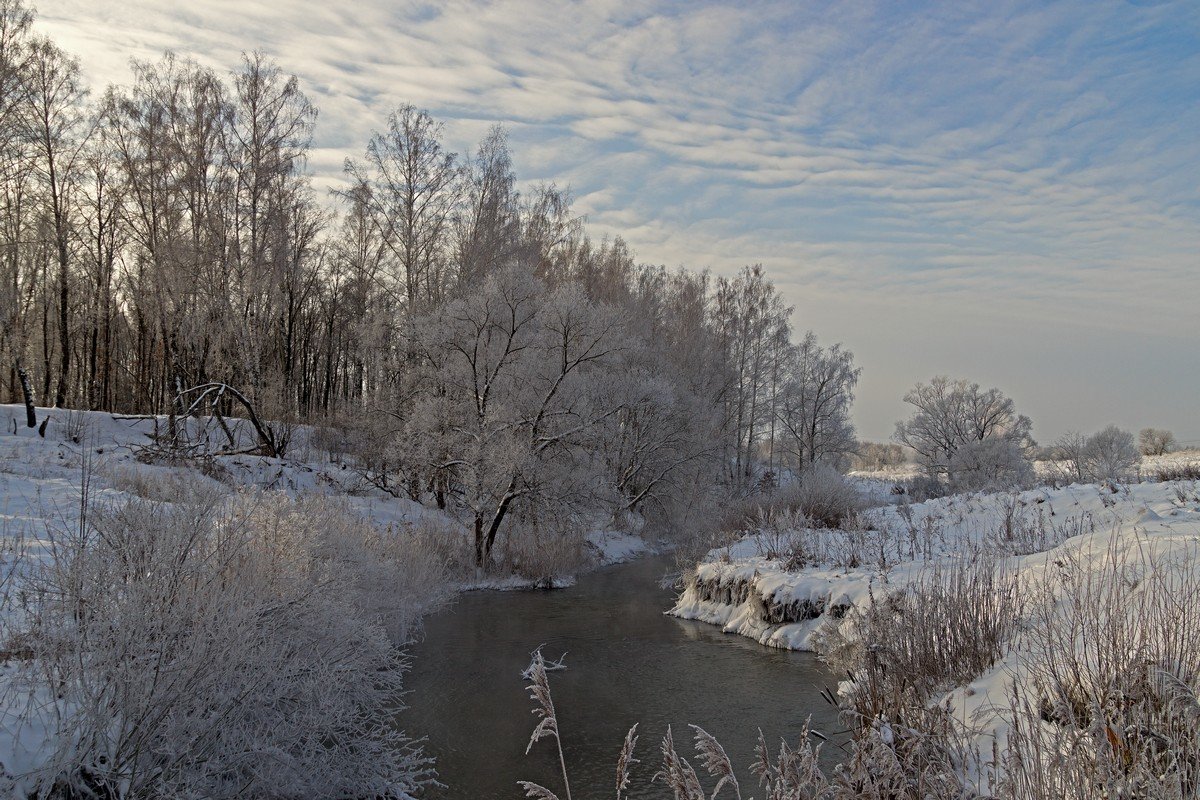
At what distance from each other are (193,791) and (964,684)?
233 inches

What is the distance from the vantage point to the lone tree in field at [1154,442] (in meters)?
48.3

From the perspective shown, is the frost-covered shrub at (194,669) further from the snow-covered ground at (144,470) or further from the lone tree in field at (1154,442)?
the lone tree in field at (1154,442)

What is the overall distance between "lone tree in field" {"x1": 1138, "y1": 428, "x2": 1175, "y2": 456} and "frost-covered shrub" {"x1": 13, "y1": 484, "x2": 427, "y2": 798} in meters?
55.5

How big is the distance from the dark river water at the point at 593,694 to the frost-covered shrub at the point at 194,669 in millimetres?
1044

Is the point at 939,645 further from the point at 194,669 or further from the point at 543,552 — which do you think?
the point at 543,552

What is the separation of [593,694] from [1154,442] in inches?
2160

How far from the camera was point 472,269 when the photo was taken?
2719 centimetres

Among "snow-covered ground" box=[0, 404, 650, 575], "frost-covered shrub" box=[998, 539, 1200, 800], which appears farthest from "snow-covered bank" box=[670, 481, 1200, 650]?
"snow-covered ground" box=[0, 404, 650, 575]

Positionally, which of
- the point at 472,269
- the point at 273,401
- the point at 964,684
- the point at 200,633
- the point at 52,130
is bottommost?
the point at 964,684

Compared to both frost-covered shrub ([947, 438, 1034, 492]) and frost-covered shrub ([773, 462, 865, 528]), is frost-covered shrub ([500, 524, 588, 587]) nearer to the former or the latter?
frost-covered shrub ([773, 462, 865, 528])

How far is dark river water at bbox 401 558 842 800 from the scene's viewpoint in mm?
7562

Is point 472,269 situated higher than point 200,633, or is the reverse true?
point 472,269

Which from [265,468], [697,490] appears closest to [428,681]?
[265,468]

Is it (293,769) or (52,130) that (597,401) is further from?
(293,769)
